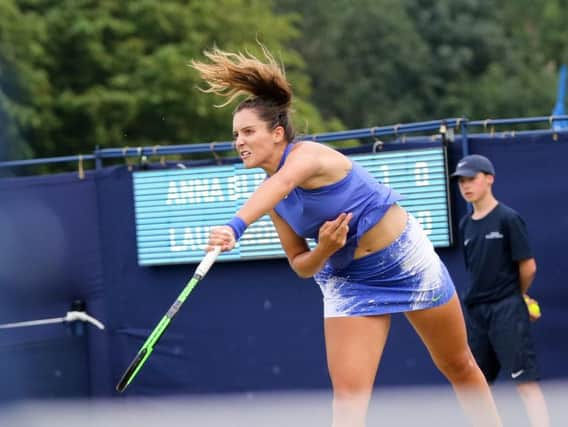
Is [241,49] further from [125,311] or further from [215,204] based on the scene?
[215,204]

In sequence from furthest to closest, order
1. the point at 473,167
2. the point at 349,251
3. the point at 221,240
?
the point at 473,167 < the point at 349,251 < the point at 221,240

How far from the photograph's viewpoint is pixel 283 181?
516 cm

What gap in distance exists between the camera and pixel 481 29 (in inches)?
1784

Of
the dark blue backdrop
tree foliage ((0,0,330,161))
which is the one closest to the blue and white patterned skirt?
the dark blue backdrop

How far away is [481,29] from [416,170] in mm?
38135

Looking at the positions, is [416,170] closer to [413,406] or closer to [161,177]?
[161,177]

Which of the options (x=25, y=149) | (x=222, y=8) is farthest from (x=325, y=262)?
(x=222, y=8)

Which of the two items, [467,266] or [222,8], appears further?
[222,8]

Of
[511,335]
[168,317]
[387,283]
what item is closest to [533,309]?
[511,335]

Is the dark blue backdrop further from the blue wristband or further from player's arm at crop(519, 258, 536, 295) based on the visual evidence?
A: the blue wristband

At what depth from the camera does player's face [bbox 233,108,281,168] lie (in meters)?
5.47

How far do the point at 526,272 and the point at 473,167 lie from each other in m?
0.74

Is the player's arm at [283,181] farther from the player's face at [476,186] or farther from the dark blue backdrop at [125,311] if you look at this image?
→ the dark blue backdrop at [125,311]

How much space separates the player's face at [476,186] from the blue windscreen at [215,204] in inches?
24.0
